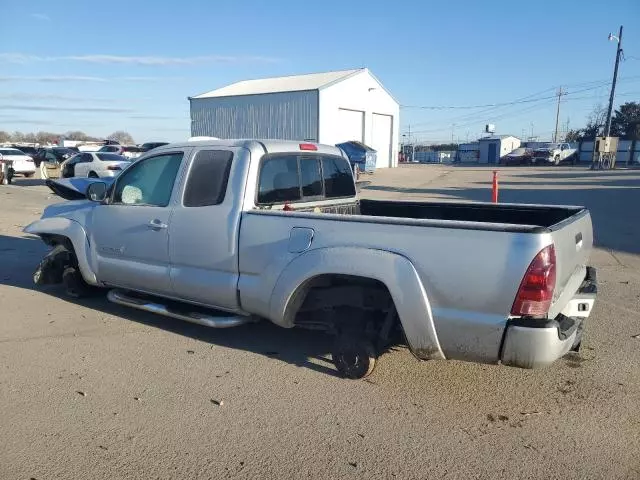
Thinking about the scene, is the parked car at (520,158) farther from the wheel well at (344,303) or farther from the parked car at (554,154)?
the wheel well at (344,303)

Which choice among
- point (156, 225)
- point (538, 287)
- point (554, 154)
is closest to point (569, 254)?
point (538, 287)

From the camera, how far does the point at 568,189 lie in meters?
22.4

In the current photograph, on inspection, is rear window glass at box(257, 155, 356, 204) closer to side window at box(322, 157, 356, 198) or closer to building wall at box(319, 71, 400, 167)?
side window at box(322, 157, 356, 198)

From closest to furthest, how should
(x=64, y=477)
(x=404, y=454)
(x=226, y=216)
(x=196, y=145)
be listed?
(x=64, y=477)
(x=404, y=454)
(x=226, y=216)
(x=196, y=145)

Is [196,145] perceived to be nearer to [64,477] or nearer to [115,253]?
[115,253]

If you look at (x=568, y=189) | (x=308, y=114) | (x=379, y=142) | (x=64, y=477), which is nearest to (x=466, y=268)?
(x=64, y=477)

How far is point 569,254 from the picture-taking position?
11.6ft

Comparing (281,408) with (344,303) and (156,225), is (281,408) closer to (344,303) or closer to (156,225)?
(344,303)

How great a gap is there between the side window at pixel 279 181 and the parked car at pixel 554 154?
54.9 metres

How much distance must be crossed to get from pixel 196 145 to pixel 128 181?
0.94 metres

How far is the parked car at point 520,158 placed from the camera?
183 feet

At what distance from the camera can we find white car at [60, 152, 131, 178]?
23.3 metres

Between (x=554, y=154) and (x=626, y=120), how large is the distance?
2590cm

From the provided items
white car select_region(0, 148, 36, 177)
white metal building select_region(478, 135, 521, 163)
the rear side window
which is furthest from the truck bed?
white metal building select_region(478, 135, 521, 163)
